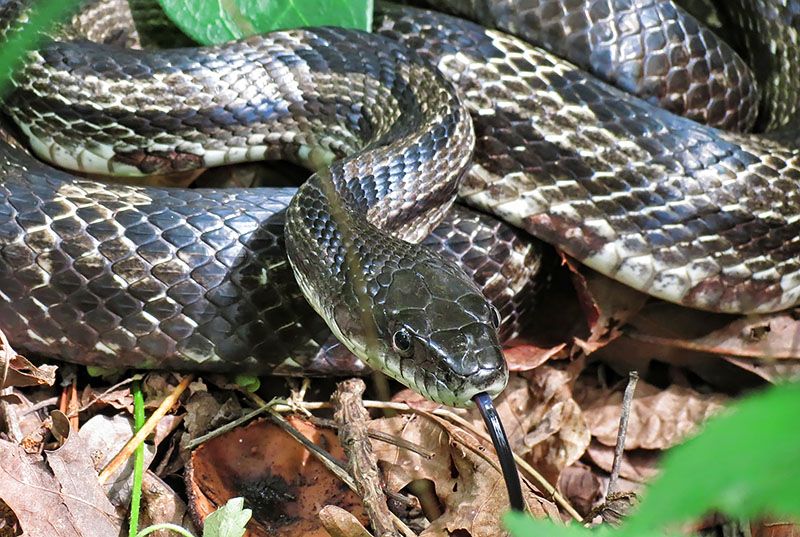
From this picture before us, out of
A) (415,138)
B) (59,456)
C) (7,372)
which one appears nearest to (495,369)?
(415,138)

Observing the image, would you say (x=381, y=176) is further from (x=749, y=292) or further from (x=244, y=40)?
(x=749, y=292)

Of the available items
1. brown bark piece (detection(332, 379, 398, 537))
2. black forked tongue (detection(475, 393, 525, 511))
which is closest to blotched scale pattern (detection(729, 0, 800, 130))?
black forked tongue (detection(475, 393, 525, 511))

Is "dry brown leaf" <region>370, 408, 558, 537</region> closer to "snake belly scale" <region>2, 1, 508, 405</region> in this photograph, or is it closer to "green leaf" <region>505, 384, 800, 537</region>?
"snake belly scale" <region>2, 1, 508, 405</region>

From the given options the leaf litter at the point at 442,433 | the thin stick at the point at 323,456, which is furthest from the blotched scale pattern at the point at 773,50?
the thin stick at the point at 323,456

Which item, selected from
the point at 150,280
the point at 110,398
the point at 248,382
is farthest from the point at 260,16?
the point at 110,398

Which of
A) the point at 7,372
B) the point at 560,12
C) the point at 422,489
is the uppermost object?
the point at 560,12

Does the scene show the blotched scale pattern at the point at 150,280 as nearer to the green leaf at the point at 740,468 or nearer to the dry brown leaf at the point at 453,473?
the dry brown leaf at the point at 453,473
